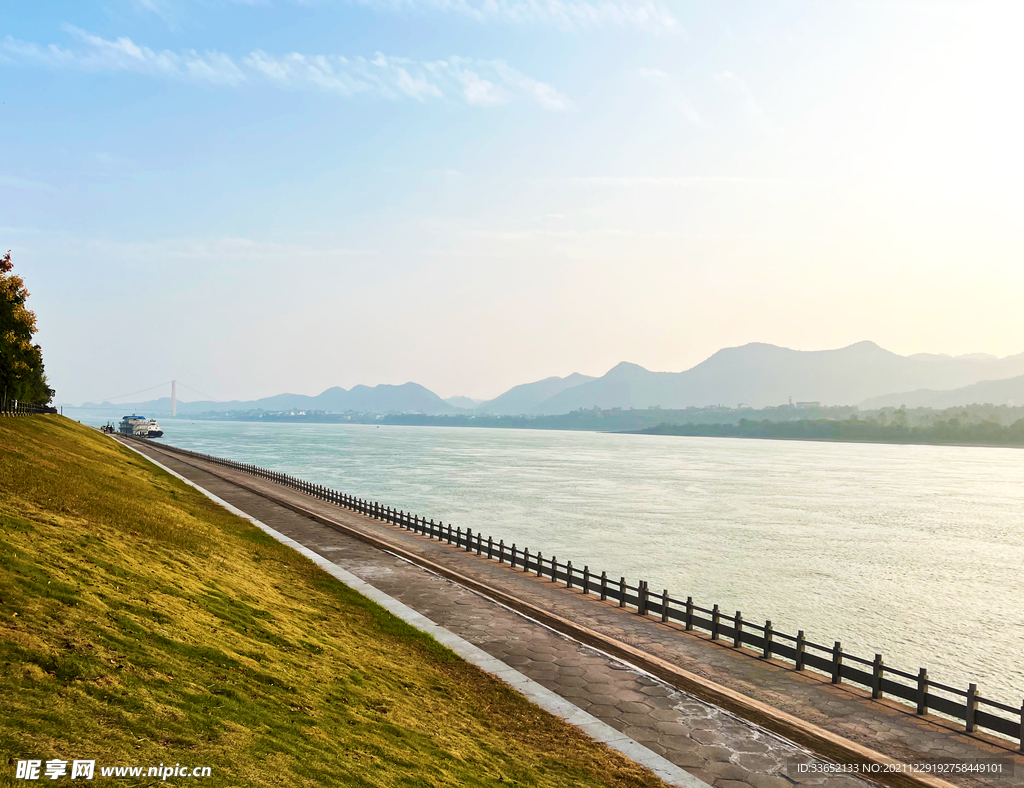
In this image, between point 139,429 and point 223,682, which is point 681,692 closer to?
point 223,682

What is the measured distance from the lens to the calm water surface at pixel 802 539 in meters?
34.7

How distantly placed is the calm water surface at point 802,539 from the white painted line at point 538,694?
20711mm

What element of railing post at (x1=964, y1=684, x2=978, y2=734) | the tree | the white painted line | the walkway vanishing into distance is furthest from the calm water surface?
the tree

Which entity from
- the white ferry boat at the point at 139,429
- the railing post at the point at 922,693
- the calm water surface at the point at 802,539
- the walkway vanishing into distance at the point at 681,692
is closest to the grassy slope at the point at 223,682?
the walkway vanishing into distance at the point at 681,692

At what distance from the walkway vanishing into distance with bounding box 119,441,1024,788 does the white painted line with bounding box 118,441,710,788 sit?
0.31m

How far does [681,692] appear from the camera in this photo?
16531 mm

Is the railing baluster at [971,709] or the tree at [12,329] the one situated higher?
the tree at [12,329]

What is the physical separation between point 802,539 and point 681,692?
49.6 meters

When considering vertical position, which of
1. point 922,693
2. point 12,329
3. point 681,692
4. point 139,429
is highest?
point 12,329

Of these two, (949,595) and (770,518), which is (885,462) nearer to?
(770,518)

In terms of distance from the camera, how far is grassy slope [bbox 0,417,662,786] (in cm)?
935

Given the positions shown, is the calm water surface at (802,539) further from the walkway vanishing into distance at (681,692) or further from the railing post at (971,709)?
the railing post at (971,709)

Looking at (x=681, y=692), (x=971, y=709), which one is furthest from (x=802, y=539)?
(x=681, y=692)

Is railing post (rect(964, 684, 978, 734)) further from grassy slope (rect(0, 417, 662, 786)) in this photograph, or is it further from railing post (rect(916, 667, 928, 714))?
grassy slope (rect(0, 417, 662, 786))
